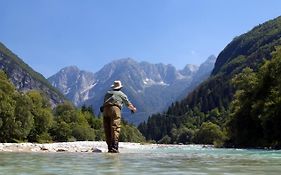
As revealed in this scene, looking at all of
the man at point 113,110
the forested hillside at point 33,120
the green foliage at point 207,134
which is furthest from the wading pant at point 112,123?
the green foliage at point 207,134

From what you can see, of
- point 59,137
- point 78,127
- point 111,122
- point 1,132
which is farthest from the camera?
point 78,127

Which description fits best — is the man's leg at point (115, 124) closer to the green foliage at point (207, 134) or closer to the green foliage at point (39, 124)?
the green foliage at point (39, 124)

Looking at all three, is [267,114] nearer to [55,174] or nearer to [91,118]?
[55,174]

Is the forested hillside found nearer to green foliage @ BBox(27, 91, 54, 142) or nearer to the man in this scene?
green foliage @ BBox(27, 91, 54, 142)

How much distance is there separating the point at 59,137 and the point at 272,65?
66.9 metres

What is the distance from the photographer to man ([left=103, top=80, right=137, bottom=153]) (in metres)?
19.2

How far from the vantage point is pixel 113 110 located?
62.8 ft

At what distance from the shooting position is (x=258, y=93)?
60.2 meters

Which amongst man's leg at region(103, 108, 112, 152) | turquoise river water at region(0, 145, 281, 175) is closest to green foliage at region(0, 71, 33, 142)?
man's leg at region(103, 108, 112, 152)

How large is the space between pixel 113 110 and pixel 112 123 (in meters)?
0.62

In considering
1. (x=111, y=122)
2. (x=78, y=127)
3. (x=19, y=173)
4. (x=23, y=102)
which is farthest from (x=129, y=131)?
(x=19, y=173)

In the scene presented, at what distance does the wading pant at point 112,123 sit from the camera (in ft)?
63.0

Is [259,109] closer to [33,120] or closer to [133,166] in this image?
[33,120]

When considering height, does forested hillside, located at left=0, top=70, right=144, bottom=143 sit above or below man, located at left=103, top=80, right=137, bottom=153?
above
